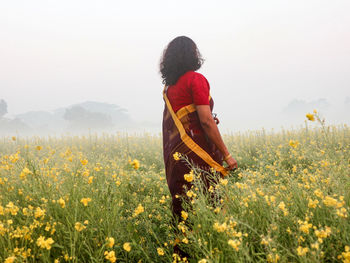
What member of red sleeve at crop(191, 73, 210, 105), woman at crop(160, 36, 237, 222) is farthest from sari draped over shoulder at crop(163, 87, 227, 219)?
red sleeve at crop(191, 73, 210, 105)

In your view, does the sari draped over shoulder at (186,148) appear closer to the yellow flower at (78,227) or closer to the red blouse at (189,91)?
the red blouse at (189,91)

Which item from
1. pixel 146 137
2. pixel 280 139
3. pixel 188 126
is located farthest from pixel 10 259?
pixel 146 137

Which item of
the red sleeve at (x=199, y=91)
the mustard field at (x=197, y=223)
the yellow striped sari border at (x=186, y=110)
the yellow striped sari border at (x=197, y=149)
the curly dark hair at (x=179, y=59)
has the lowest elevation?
the mustard field at (x=197, y=223)

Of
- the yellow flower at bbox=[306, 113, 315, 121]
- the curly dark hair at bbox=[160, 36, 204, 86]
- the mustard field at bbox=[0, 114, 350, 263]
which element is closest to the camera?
the mustard field at bbox=[0, 114, 350, 263]

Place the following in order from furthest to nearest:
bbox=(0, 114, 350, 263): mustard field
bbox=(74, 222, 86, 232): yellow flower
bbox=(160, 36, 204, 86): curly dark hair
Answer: bbox=(160, 36, 204, 86): curly dark hair
bbox=(74, 222, 86, 232): yellow flower
bbox=(0, 114, 350, 263): mustard field

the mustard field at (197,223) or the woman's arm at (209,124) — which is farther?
the woman's arm at (209,124)

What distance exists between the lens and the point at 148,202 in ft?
10.5

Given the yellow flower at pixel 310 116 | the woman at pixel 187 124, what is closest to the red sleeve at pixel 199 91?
the woman at pixel 187 124

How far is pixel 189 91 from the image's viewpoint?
7.19 feet

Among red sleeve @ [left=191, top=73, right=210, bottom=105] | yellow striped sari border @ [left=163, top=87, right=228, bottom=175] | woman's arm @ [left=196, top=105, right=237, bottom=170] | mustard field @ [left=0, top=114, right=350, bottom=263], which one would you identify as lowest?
mustard field @ [left=0, top=114, right=350, bottom=263]

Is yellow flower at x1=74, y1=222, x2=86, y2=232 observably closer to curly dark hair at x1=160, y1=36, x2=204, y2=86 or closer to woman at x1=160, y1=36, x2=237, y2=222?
woman at x1=160, y1=36, x2=237, y2=222

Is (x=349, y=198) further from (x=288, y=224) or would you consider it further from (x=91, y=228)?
(x=91, y=228)

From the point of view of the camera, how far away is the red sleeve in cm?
211

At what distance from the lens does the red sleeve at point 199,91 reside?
6.91 feet
